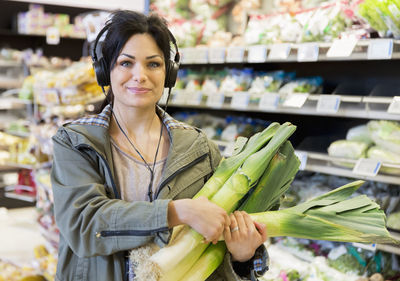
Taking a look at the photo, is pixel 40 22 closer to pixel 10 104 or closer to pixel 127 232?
pixel 10 104

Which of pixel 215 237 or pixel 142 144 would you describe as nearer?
pixel 215 237

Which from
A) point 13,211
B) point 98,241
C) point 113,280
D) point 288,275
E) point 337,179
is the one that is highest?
point 98,241

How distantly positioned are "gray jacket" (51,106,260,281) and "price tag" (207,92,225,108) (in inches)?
61.1

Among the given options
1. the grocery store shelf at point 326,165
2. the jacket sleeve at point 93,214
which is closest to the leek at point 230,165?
the jacket sleeve at point 93,214

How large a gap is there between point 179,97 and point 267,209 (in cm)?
203

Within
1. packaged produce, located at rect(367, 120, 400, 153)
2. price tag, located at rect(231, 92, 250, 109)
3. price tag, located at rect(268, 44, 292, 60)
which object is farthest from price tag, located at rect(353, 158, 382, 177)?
price tag, located at rect(231, 92, 250, 109)

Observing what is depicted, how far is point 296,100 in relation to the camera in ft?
8.39

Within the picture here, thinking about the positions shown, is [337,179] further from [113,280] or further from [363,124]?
[113,280]

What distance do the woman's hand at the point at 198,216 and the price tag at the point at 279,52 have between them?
1.63 meters

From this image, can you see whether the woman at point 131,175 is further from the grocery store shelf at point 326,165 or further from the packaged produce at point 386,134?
the packaged produce at point 386,134

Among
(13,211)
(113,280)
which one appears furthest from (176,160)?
(13,211)

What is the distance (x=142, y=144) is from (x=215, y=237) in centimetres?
45

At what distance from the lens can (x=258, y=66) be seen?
3.56m

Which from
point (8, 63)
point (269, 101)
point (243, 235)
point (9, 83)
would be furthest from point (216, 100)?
point (9, 83)
